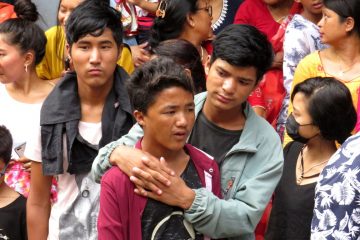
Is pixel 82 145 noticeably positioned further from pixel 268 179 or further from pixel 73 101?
pixel 268 179

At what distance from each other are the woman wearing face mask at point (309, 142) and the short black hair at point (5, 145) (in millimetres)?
1430

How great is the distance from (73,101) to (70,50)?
0.87ft

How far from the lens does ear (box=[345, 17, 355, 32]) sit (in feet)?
15.7

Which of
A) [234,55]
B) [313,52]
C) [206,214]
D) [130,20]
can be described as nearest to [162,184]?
[206,214]

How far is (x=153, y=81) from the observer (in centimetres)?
309

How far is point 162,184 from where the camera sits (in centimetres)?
303

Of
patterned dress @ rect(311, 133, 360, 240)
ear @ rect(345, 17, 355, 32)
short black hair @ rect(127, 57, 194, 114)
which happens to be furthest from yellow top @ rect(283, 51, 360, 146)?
patterned dress @ rect(311, 133, 360, 240)

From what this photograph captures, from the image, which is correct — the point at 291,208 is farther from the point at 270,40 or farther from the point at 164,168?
the point at 270,40

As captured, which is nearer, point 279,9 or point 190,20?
point 190,20

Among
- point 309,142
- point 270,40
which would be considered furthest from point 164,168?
point 270,40

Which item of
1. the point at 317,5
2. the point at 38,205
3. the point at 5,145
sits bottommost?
the point at 38,205

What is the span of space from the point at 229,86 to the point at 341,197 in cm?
90

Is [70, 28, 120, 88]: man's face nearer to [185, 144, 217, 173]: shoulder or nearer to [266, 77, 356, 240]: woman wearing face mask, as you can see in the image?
[185, 144, 217, 173]: shoulder

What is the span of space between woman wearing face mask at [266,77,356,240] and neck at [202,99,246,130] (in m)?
0.57
